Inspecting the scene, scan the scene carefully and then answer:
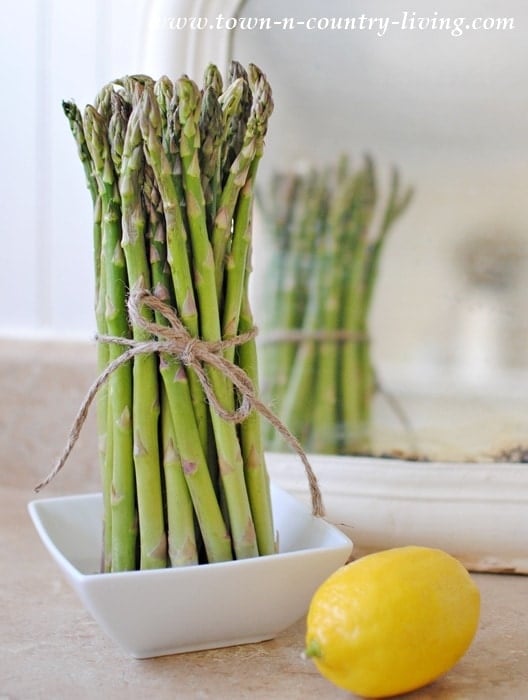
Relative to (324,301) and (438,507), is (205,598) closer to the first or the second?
(438,507)

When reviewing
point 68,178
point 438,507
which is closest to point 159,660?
point 438,507

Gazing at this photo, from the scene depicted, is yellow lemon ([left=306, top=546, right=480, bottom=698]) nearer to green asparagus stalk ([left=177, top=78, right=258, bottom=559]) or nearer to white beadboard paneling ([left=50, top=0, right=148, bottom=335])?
green asparagus stalk ([left=177, top=78, right=258, bottom=559])

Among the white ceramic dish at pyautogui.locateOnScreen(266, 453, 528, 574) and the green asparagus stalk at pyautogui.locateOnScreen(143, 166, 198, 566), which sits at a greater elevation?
the green asparagus stalk at pyautogui.locateOnScreen(143, 166, 198, 566)

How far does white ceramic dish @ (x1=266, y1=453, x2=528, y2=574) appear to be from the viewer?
2.31ft

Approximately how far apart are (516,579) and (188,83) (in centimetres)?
46

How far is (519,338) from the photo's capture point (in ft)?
2.54

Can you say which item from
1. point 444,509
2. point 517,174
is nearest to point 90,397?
point 444,509

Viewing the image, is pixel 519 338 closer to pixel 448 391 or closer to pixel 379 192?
pixel 448 391

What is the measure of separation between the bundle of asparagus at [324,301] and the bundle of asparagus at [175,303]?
29 centimetres

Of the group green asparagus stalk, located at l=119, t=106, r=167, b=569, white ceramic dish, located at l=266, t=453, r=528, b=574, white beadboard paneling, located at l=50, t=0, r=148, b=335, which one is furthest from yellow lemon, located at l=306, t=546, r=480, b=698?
white beadboard paneling, located at l=50, t=0, r=148, b=335

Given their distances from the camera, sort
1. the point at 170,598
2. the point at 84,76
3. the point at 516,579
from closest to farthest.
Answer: the point at 170,598, the point at 516,579, the point at 84,76

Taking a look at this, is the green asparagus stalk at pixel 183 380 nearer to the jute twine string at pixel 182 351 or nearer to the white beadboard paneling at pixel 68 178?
the jute twine string at pixel 182 351

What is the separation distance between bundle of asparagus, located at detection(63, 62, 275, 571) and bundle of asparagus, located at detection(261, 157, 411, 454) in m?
0.29

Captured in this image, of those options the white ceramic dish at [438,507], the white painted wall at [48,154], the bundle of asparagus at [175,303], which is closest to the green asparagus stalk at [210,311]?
the bundle of asparagus at [175,303]
